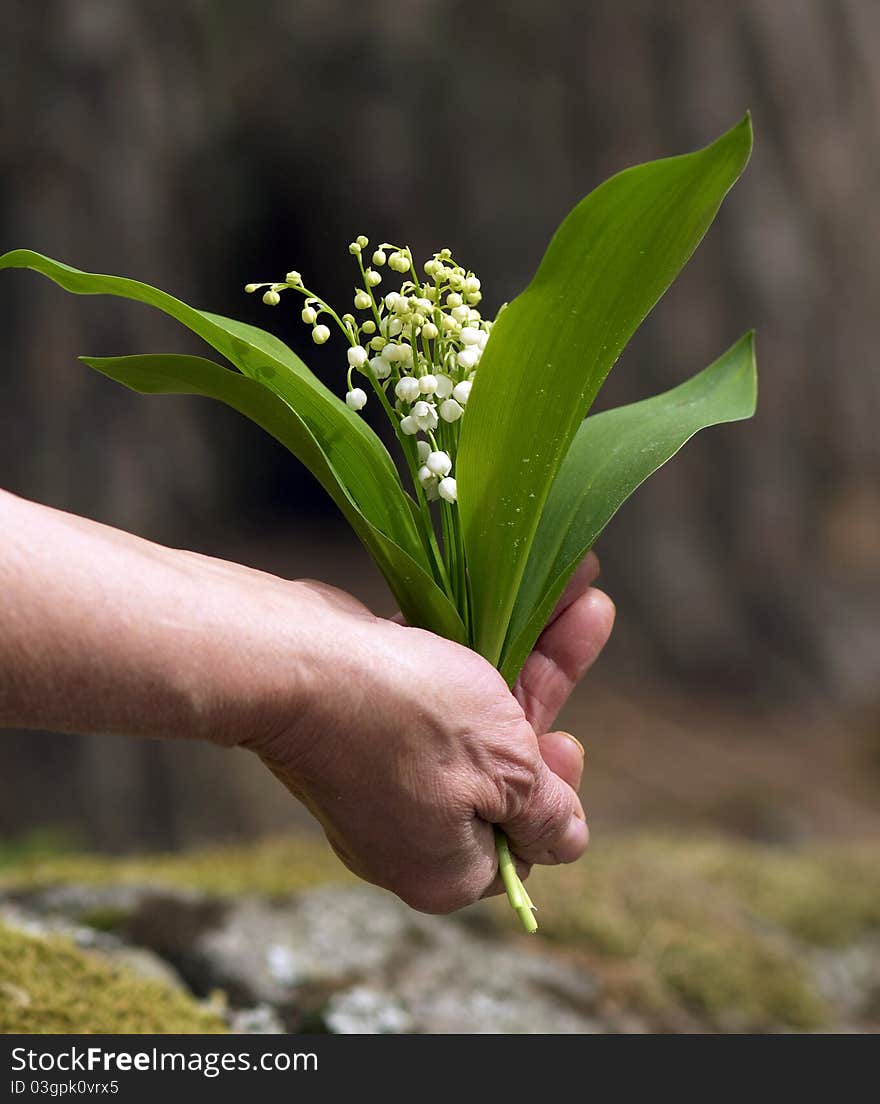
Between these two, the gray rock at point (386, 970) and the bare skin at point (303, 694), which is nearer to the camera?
the bare skin at point (303, 694)

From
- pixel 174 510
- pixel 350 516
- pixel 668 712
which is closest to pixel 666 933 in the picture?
pixel 350 516

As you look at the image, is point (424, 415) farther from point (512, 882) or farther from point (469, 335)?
point (512, 882)

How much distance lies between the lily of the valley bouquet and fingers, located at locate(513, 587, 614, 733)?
8cm

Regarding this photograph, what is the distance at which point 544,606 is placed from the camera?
808mm

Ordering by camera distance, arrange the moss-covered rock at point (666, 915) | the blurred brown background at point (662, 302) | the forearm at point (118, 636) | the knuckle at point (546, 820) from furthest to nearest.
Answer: the blurred brown background at point (662, 302) → the moss-covered rock at point (666, 915) → the knuckle at point (546, 820) → the forearm at point (118, 636)

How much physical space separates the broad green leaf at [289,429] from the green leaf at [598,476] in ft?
0.19

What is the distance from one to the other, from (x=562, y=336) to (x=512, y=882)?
1.27ft

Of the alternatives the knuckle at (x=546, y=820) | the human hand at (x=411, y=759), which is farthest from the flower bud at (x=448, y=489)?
the knuckle at (x=546, y=820)

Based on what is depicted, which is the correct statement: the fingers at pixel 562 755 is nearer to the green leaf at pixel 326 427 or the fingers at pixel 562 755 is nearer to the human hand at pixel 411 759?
the human hand at pixel 411 759

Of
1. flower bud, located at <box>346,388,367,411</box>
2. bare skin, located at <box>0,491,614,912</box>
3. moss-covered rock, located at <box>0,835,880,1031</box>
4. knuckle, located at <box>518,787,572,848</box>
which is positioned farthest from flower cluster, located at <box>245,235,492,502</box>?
moss-covered rock, located at <box>0,835,880,1031</box>

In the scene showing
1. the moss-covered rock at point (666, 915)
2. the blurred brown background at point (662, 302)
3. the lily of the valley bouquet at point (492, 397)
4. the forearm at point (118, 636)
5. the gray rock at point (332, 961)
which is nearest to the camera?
the forearm at point (118, 636)

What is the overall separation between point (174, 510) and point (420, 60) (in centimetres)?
158

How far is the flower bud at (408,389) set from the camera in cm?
76

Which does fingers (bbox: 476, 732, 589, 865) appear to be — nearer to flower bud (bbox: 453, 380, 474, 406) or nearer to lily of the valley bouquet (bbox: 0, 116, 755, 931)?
lily of the valley bouquet (bbox: 0, 116, 755, 931)
